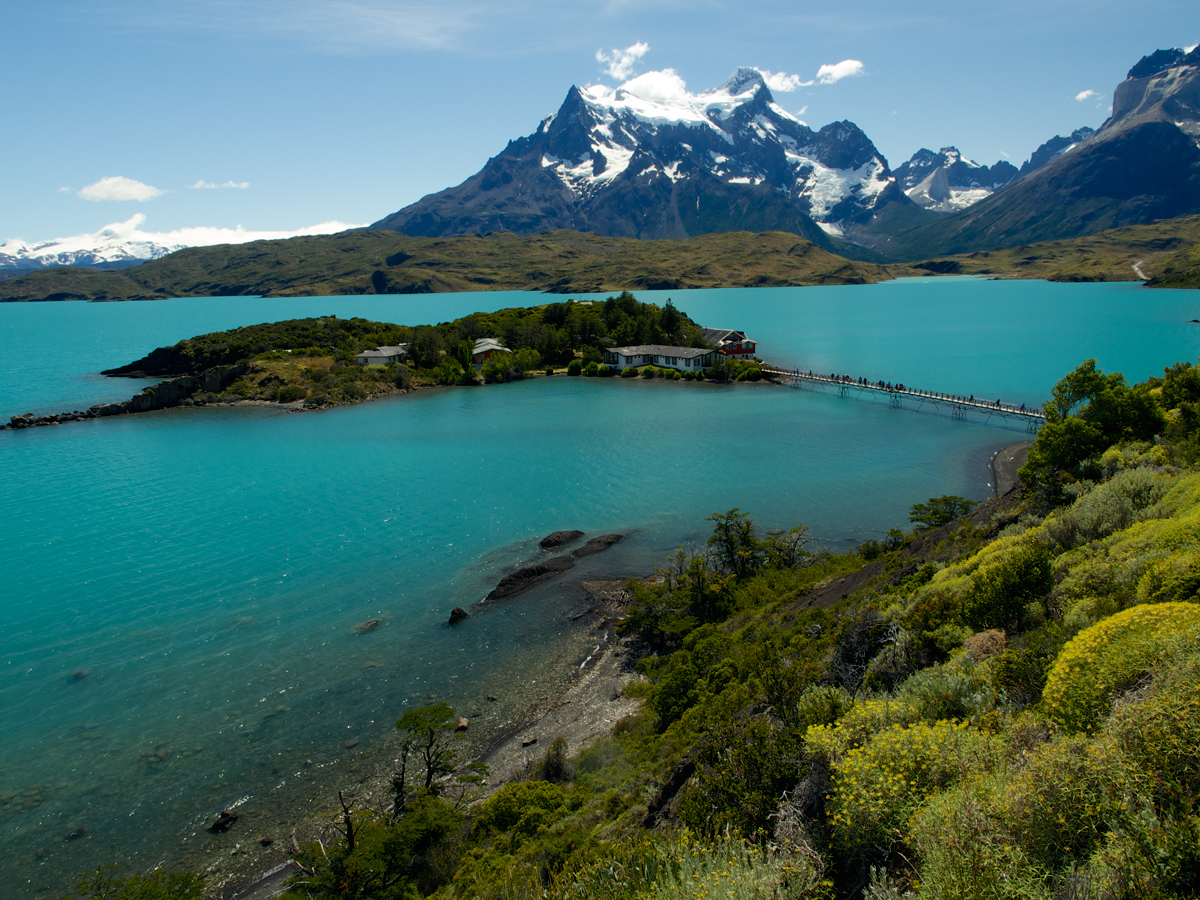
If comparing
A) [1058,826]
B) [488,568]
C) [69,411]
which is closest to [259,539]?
[488,568]

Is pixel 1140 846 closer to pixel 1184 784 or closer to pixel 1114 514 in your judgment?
pixel 1184 784

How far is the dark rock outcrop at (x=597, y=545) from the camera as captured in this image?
34469 millimetres

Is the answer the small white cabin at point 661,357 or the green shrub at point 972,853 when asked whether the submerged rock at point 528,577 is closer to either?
the green shrub at point 972,853

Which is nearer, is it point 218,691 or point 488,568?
point 218,691

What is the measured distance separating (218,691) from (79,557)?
20.0m

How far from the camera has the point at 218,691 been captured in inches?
927

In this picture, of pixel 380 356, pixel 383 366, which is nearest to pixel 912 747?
pixel 383 366

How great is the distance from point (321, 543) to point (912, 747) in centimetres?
3586

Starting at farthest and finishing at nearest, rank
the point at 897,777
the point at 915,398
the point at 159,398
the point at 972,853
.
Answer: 1. the point at 159,398
2. the point at 915,398
3. the point at 897,777
4. the point at 972,853

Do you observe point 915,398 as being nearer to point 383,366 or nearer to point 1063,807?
point 1063,807

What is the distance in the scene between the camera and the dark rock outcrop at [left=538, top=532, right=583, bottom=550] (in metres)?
35.7

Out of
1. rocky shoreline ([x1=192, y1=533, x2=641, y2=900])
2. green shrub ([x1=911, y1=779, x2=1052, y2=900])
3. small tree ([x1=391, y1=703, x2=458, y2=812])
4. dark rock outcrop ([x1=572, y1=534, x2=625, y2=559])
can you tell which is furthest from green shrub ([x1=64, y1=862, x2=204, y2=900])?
dark rock outcrop ([x1=572, y1=534, x2=625, y2=559])

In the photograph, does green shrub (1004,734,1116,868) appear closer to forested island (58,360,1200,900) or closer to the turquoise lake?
forested island (58,360,1200,900)

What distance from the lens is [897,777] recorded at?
773 cm
